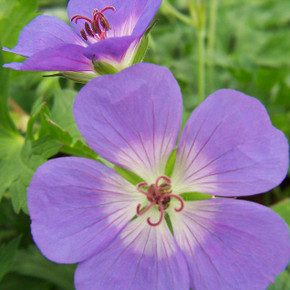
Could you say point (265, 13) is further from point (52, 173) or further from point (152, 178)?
point (52, 173)

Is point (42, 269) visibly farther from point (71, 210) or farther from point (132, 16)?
point (132, 16)

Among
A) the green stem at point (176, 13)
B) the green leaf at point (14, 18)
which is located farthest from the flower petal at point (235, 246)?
the green stem at point (176, 13)

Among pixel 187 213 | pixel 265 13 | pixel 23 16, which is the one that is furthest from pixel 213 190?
pixel 265 13

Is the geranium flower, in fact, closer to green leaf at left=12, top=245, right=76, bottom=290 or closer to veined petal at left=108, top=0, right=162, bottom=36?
veined petal at left=108, top=0, right=162, bottom=36

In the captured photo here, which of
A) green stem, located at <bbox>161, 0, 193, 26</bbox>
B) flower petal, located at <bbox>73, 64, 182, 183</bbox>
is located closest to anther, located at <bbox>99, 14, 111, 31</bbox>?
flower petal, located at <bbox>73, 64, 182, 183</bbox>

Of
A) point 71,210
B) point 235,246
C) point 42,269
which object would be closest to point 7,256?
point 42,269

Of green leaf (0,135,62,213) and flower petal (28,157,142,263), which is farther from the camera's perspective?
green leaf (0,135,62,213)
